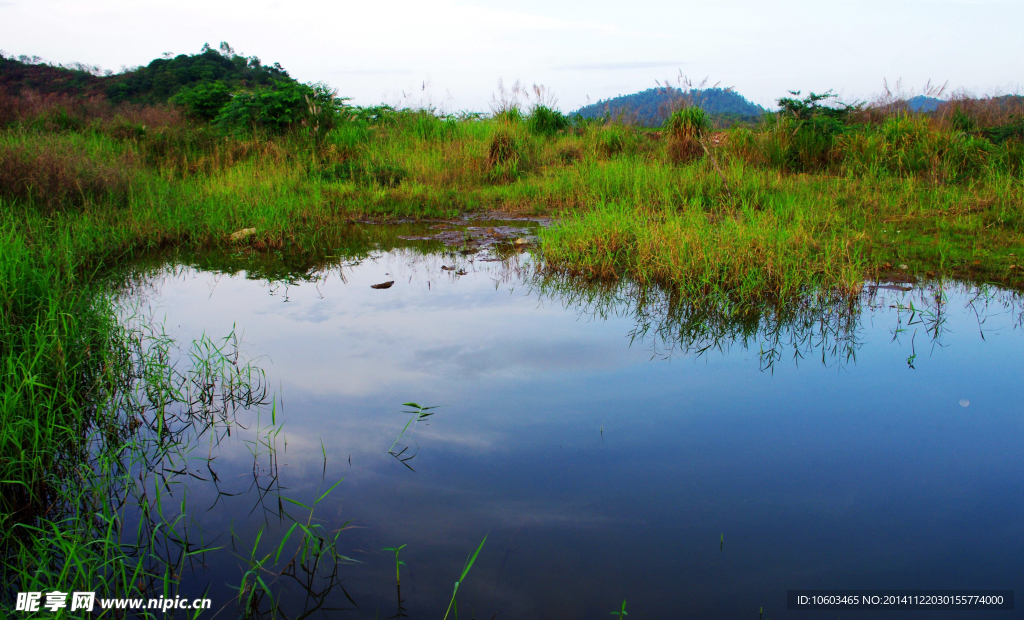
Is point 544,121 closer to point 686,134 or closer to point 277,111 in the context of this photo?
point 686,134

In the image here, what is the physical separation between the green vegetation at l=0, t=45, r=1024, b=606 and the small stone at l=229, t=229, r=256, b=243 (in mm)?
192

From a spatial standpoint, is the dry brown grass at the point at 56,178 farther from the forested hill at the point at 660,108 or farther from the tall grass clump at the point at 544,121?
the forested hill at the point at 660,108

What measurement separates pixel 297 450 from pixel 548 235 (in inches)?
157

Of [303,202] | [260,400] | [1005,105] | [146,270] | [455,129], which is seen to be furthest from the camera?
[455,129]

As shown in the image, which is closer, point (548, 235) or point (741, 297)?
point (741, 297)

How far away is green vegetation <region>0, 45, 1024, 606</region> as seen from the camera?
2.75 metres

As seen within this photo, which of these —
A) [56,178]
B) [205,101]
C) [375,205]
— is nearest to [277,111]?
[205,101]

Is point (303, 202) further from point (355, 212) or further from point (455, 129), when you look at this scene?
point (455, 129)

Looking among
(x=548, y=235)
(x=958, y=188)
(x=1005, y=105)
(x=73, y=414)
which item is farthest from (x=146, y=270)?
(x=1005, y=105)

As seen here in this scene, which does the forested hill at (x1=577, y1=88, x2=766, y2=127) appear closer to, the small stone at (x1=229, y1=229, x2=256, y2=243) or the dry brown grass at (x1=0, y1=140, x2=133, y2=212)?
the small stone at (x1=229, y1=229, x2=256, y2=243)

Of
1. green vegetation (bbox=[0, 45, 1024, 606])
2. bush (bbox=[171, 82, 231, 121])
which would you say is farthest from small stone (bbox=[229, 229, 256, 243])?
bush (bbox=[171, 82, 231, 121])

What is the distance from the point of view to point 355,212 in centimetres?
854

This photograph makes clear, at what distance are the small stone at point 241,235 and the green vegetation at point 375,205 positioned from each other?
19 cm

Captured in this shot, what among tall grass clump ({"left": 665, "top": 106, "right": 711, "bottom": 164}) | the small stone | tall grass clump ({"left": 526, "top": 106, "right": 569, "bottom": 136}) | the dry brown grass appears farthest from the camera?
tall grass clump ({"left": 526, "top": 106, "right": 569, "bottom": 136})
